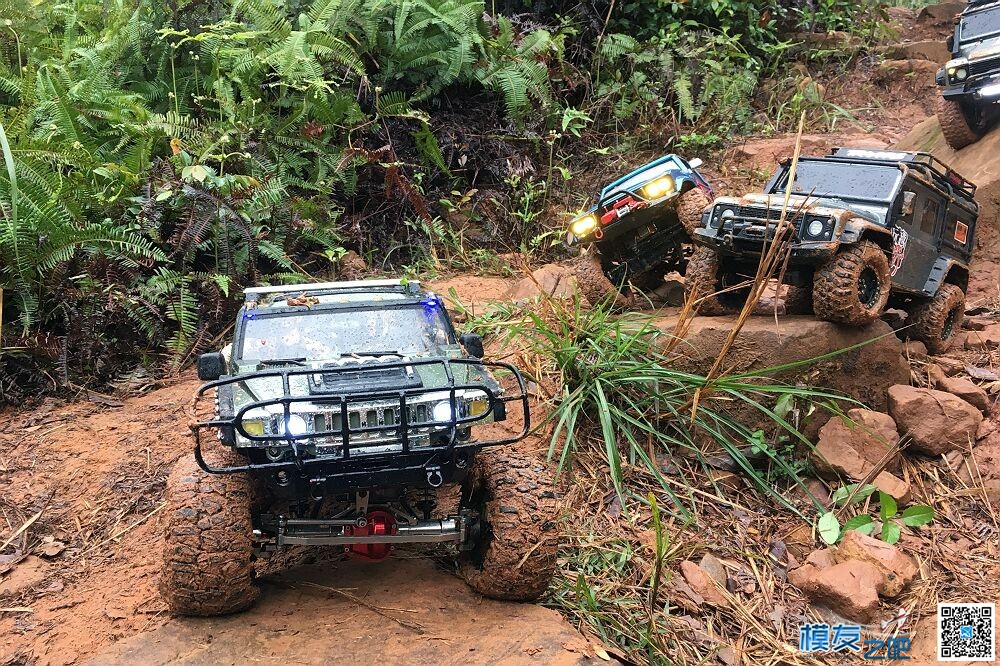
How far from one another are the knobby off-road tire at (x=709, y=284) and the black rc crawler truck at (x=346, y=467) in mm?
2487

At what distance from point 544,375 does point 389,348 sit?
184cm

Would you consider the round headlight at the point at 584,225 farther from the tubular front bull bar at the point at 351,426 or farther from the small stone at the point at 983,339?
the small stone at the point at 983,339

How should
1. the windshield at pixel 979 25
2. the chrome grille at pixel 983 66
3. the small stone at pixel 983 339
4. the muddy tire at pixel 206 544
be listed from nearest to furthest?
the muddy tire at pixel 206 544, the small stone at pixel 983 339, the chrome grille at pixel 983 66, the windshield at pixel 979 25

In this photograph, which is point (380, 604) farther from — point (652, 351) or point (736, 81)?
point (736, 81)

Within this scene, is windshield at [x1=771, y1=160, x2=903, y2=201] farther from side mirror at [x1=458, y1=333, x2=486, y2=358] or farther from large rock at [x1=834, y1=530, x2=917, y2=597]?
side mirror at [x1=458, y1=333, x2=486, y2=358]

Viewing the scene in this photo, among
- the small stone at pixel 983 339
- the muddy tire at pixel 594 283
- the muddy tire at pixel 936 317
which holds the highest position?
the muddy tire at pixel 594 283

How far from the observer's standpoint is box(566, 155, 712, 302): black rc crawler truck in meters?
6.94

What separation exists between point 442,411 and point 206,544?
4.19ft

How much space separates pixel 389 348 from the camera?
489 centimetres

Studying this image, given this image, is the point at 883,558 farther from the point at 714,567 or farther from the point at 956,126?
the point at 956,126

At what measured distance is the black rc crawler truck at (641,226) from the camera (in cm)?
694

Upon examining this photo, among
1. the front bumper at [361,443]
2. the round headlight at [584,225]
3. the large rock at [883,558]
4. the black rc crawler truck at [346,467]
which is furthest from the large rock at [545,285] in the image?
the front bumper at [361,443]

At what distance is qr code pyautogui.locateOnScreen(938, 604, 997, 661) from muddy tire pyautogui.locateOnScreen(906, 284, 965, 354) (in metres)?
2.68

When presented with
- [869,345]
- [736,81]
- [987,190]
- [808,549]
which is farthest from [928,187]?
[736,81]
